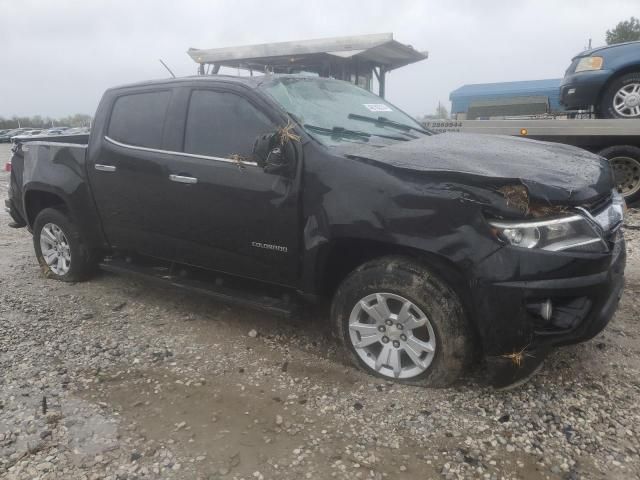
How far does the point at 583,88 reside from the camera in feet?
22.6

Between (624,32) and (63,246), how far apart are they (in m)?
39.1

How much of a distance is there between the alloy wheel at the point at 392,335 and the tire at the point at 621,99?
5644 millimetres

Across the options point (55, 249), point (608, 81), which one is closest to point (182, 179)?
point (55, 249)

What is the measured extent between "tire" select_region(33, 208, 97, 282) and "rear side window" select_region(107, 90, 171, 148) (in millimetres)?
1063

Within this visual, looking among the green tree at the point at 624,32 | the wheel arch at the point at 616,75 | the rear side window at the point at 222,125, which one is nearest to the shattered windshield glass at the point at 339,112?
the rear side window at the point at 222,125

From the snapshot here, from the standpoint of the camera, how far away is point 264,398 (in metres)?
2.97

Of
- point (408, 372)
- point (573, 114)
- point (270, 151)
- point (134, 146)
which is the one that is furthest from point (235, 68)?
point (408, 372)

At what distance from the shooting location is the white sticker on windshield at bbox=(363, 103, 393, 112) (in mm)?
3984

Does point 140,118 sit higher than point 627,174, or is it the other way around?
point 140,118

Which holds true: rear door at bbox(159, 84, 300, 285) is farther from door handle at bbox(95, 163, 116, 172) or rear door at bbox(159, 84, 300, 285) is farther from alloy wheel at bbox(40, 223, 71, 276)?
alloy wheel at bbox(40, 223, 71, 276)

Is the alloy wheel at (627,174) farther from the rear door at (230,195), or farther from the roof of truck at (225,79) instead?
the rear door at (230,195)

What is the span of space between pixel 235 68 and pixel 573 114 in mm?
7946

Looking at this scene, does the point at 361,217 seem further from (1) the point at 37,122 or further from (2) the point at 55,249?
(1) the point at 37,122

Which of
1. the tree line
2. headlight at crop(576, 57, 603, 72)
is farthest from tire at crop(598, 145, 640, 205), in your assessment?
the tree line
